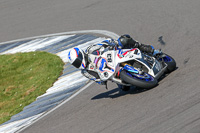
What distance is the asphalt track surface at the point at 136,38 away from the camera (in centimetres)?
734

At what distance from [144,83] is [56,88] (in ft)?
12.5

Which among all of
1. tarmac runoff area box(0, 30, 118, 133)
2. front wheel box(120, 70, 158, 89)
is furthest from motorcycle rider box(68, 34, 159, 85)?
tarmac runoff area box(0, 30, 118, 133)

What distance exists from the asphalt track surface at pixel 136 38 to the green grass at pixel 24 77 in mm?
1887

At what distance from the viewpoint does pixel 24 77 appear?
13.2 m

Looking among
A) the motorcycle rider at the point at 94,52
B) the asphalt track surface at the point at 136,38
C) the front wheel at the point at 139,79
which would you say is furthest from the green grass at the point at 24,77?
the front wheel at the point at 139,79

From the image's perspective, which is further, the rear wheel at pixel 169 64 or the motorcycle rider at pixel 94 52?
the rear wheel at pixel 169 64

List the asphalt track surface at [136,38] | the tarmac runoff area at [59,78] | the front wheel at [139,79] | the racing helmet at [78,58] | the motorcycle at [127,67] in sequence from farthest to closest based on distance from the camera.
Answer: the tarmac runoff area at [59,78], the racing helmet at [78,58], the motorcycle at [127,67], the front wheel at [139,79], the asphalt track surface at [136,38]

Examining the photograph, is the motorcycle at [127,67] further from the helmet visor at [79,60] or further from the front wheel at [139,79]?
the helmet visor at [79,60]

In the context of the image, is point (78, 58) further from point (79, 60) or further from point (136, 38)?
point (136, 38)

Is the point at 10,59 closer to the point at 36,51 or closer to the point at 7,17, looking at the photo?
the point at 36,51

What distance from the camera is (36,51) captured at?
14.7 meters

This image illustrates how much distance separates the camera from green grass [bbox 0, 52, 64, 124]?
11.3m

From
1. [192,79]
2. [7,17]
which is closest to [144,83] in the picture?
[192,79]

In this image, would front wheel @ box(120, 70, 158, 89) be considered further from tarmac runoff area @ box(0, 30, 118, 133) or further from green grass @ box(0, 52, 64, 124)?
green grass @ box(0, 52, 64, 124)
